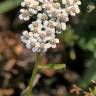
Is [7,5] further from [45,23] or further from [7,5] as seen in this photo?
[45,23]

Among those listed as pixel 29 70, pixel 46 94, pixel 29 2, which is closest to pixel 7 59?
pixel 29 70

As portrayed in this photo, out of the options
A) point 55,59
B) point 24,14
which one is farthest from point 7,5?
point 24,14

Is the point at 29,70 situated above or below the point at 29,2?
below

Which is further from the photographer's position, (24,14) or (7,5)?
(7,5)

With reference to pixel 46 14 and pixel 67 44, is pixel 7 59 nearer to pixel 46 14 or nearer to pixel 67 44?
pixel 67 44

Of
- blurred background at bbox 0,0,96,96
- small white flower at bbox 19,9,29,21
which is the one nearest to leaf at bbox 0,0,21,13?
blurred background at bbox 0,0,96,96

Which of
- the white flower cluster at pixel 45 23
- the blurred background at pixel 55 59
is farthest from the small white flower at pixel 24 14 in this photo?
the blurred background at pixel 55 59

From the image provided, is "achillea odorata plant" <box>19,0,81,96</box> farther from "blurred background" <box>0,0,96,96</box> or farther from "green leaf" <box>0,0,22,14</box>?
"green leaf" <box>0,0,22,14</box>

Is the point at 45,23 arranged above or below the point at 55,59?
above
